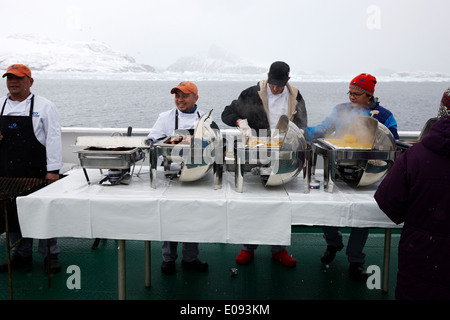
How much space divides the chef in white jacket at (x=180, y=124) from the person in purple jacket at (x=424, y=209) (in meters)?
1.79

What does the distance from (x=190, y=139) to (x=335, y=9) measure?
177 ft

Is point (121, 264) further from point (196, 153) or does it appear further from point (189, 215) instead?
point (196, 153)

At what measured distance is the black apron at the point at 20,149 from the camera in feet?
10.0

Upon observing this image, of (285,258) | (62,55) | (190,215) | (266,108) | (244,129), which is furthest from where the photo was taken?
(62,55)

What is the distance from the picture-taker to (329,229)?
3.51 metres

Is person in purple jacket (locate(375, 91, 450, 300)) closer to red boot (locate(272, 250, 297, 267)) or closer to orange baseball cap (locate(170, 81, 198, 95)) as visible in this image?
red boot (locate(272, 250, 297, 267))

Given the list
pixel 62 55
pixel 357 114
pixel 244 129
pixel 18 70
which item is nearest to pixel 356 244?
pixel 357 114

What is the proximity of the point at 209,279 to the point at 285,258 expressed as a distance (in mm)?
767

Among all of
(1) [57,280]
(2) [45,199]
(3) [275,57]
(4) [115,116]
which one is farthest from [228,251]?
(4) [115,116]

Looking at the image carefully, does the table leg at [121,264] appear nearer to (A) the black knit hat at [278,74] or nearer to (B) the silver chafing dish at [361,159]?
(B) the silver chafing dish at [361,159]

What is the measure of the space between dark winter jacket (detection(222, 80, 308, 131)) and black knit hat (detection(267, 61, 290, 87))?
183 mm

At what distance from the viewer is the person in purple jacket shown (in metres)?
1.63

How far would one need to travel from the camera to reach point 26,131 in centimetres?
307

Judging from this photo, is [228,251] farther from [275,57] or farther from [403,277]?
[275,57]
